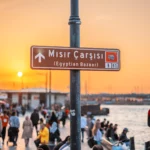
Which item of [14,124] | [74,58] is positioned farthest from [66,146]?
[14,124]

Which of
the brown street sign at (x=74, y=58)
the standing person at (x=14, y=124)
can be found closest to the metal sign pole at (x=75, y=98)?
the brown street sign at (x=74, y=58)

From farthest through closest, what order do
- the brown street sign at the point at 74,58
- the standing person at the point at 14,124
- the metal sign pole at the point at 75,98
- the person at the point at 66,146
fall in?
1. the standing person at the point at 14,124
2. the person at the point at 66,146
3. the metal sign pole at the point at 75,98
4. the brown street sign at the point at 74,58

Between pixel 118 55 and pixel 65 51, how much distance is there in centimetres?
94

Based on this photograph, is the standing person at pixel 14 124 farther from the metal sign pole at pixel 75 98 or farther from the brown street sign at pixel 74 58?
the brown street sign at pixel 74 58

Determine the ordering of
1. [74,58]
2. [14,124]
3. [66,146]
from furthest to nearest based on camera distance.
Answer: [14,124] < [66,146] < [74,58]

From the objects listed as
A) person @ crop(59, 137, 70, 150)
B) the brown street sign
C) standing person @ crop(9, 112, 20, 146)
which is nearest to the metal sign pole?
the brown street sign

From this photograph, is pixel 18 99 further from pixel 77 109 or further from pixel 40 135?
pixel 77 109

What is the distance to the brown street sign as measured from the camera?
336 inches

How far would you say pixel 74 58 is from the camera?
878cm

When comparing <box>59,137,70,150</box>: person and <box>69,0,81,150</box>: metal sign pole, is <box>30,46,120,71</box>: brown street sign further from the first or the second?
<box>59,137,70,150</box>: person

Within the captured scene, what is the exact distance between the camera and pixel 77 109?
8.92 metres

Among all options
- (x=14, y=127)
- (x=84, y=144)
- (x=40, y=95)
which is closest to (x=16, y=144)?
(x=14, y=127)

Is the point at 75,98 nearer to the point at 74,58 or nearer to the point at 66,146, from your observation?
the point at 74,58

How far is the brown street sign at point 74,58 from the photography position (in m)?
8.54
